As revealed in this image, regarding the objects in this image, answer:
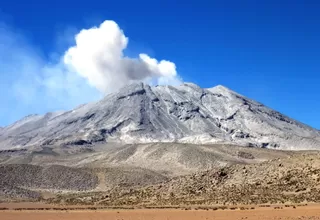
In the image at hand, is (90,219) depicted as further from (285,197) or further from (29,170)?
(29,170)

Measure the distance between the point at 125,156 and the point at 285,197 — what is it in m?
138

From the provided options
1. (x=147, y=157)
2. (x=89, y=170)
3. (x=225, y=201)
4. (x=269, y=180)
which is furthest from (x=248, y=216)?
(x=147, y=157)

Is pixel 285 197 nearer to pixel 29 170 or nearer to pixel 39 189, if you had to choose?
pixel 39 189

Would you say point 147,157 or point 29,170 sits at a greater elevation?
point 147,157

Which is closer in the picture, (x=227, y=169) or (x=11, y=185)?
(x=227, y=169)

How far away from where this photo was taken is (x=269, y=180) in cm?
6969

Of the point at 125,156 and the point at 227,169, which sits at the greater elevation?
the point at 125,156

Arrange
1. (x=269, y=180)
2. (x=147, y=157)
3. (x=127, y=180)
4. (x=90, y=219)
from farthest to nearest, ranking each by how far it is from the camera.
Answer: (x=147, y=157), (x=127, y=180), (x=269, y=180), (x=90, y=219)

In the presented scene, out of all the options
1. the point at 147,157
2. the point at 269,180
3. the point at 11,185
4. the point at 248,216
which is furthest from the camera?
the point at 147,157

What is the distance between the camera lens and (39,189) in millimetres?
119375

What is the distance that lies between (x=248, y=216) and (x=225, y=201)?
19.1 meters

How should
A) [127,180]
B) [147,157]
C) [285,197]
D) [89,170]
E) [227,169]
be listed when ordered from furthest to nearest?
[147,157]
[89,170]
[127,180]
[227,169]
[285,197]

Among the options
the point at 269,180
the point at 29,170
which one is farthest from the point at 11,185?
the point at 269,180

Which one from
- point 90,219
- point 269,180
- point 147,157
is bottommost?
point 90,219
